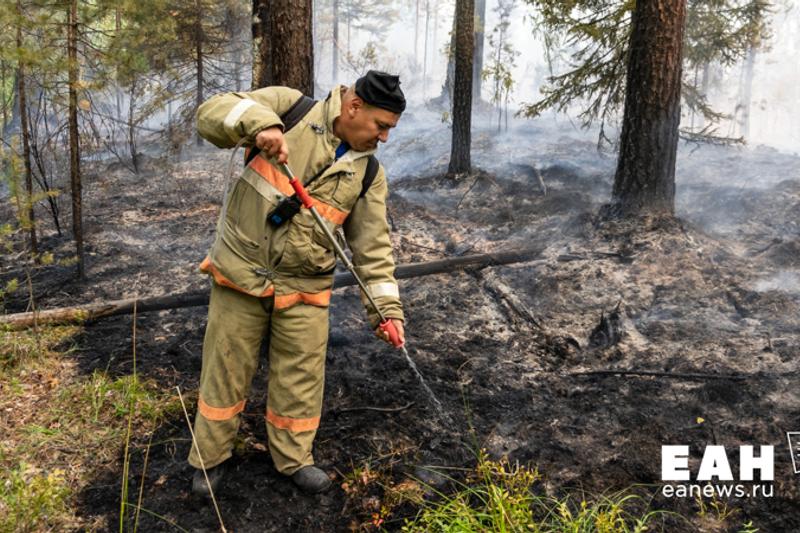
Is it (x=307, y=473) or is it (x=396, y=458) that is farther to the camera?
(x=396, y=458)

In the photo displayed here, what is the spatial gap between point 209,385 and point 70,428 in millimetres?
1228

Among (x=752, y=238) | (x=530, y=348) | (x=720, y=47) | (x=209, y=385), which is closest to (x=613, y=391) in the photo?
(x=530, y=348)

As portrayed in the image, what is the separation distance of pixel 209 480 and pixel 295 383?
A: 696 mm

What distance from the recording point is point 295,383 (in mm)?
3025

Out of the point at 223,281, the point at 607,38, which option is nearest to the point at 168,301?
the point at 223,281

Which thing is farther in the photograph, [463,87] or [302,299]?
[463,87]

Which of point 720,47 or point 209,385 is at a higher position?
point 720,47

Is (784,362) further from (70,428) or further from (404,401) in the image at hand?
(70,428)

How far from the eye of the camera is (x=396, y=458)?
325 centimetres

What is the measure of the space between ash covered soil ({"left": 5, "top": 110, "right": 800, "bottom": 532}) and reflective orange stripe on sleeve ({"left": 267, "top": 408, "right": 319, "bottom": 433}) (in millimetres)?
312

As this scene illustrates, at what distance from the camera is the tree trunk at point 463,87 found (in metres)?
10.1

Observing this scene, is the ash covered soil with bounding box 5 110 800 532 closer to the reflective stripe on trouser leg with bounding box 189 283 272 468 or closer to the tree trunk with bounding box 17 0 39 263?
the reflective stripe on trouser leg with bounding box 189 283 272 468

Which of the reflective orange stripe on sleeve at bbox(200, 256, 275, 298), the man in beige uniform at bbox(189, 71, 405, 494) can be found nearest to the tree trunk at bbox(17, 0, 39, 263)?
the reflective orange stripe on sleeve at bbox(200, 256, 275, 298)

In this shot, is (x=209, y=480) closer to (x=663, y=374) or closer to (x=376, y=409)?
(x=376, y=409)
